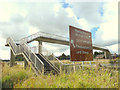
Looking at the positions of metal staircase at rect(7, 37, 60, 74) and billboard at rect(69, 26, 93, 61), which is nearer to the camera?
billboard at rect(69, 26, 93, 61)

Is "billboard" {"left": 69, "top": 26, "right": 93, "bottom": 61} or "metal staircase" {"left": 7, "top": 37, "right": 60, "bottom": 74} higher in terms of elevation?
"billboard" {"left": 69, "top": 26, "right": 93, "bottom": 61}

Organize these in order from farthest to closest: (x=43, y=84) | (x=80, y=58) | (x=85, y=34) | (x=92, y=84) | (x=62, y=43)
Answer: (x=62, y=43)
(x=85, y=34)
(x=80, y=58)
(x=92, y=84)
(x=43, y=84)

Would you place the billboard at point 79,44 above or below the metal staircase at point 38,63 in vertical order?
above

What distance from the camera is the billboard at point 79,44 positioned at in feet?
26.2

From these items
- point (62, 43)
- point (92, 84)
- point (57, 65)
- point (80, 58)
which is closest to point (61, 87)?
point (92, 84)

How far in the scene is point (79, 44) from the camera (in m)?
8.62

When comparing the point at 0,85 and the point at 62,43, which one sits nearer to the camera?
the point at 0,85

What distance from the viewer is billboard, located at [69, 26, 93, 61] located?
314 inches

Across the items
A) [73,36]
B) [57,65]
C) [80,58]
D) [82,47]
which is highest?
[73,36]

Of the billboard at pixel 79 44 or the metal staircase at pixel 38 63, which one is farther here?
the metal staircase at pixel 38 63

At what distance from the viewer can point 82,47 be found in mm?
8914

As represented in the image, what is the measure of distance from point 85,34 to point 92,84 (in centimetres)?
692

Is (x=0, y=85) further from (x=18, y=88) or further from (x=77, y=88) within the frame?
(x=77, y=88)

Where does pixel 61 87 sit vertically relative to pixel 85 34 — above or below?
below
